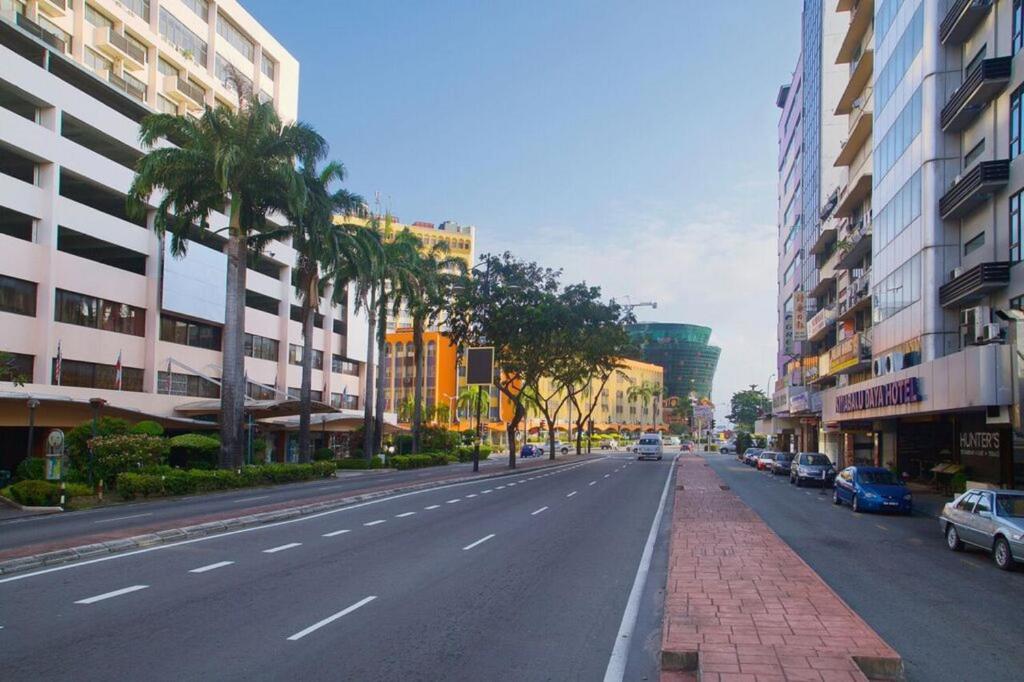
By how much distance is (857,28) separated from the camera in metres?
45.1

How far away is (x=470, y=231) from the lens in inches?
6378

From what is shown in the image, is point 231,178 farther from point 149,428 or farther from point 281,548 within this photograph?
point 281,548

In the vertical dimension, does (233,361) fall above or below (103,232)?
below

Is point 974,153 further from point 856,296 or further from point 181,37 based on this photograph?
point 181,37

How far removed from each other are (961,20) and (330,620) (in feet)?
93.3

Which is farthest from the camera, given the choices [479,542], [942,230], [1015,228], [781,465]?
[781,465]

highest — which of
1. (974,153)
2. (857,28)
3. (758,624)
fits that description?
(857,28)

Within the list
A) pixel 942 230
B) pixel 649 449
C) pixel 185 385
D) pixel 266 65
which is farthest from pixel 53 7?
pixel 649 449

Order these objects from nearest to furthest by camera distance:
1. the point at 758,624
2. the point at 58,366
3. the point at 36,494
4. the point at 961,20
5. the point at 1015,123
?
the point at 758,624
the point at 1015,123
the point at 36,494
the point at 961,20
the point at 58,366

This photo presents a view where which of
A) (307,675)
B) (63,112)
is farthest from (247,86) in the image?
(307,675)

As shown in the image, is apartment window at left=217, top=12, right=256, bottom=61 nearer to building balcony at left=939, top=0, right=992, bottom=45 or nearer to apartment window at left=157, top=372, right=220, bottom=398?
apartment window at left=157, top=372, right=220, bottom=398

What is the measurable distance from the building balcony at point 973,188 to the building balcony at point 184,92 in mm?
42917

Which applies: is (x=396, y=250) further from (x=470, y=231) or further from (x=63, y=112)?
(x=470, y=231)

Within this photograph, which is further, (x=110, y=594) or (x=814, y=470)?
(x=814, y=470)
